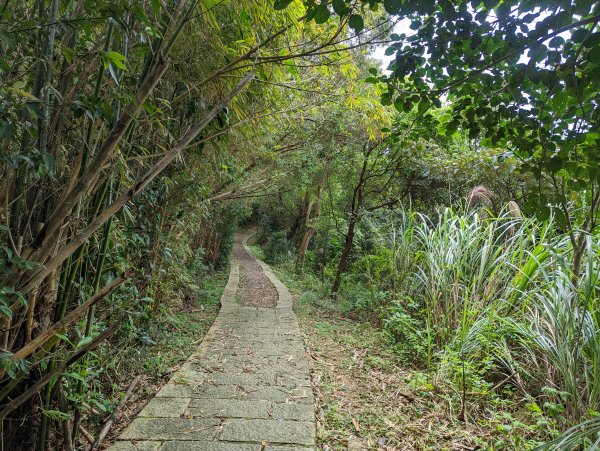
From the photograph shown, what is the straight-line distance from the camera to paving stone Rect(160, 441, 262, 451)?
1.80 meters

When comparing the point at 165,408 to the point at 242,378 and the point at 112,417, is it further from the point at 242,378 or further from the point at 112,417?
the point at 242,378

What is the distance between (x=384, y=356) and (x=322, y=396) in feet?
3.30

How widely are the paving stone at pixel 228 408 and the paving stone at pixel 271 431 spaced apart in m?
0.09

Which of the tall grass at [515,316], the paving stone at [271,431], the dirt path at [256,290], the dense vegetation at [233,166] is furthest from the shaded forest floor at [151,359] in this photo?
the tall grass at [515,316]

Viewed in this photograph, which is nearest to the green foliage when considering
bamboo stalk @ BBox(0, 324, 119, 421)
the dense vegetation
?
the dense vegetation

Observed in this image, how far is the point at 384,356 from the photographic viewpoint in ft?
10.8

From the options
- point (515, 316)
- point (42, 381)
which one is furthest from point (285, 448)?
point (515, 316)

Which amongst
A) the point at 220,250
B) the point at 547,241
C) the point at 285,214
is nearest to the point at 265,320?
the point at 547,241

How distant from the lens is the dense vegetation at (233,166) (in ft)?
3.92

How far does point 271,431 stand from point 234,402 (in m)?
0.46

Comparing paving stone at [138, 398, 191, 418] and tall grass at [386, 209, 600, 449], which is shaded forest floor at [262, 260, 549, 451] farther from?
paving stone at [138, 398, 191, 418]

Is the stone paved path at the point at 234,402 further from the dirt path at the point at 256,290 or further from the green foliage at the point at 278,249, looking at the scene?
the green foliage at the point at 278,249

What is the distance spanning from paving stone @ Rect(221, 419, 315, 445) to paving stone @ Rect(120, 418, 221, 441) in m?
0.09

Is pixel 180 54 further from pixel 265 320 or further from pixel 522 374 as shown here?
pixel 265 320
